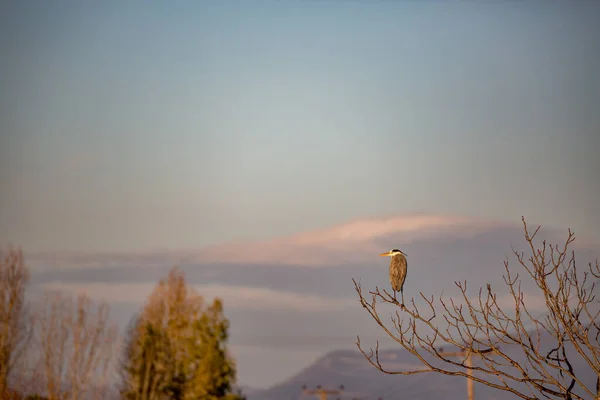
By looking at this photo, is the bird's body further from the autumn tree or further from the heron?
the autumn tree

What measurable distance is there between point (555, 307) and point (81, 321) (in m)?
26.0

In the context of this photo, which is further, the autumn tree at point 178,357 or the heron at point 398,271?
the autumn tree at point 178,357

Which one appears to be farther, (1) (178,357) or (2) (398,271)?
(1) (178,357)

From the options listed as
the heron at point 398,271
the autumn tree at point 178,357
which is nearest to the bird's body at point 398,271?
the heron at point 398,271

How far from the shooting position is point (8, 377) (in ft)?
94.7

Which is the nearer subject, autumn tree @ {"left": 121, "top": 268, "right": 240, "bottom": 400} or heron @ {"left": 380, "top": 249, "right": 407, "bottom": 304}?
heron @ {"left": 380, "top": 249, "right": 407, "bottom": 304}

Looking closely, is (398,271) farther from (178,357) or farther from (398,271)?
(178,357)

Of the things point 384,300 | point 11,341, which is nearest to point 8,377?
point 11,341

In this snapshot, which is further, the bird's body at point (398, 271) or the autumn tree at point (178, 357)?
the autumn tree at point (178, 357)

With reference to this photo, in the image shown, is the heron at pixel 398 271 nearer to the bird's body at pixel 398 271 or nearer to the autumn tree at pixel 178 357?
the bird's body at pixel 398 271

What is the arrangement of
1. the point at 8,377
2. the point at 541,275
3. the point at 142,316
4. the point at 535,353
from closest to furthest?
1. the point at 535,353
2. the point at 541,275
3. the point at 8,377
4. the point at 142,316

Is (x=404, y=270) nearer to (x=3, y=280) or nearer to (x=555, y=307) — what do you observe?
(x=555, y=307)

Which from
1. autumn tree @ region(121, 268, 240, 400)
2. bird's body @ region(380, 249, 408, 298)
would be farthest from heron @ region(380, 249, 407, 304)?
autumn tree @ region(121, 268, 240, 400)

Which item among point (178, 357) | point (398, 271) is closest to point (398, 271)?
point (398, 271)
